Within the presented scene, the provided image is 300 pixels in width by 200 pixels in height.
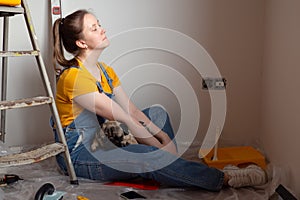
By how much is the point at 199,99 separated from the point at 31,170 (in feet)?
3.15

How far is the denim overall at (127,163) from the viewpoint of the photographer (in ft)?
5.18

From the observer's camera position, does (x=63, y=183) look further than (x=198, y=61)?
No

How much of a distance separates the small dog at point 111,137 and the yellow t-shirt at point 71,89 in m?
Answer: 0.14

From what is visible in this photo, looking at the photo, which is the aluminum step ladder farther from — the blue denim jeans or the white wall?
the white wall

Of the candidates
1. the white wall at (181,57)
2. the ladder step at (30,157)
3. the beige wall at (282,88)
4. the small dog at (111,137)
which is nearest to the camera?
the ladder step at (30,157)

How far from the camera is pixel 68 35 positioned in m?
1.79

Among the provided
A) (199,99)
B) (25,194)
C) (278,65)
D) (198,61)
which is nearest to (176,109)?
(199,99)

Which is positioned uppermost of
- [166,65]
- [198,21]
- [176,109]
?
[198,21]

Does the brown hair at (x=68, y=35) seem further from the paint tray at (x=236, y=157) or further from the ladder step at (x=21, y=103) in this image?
the paint tray at (x=236, y=157)

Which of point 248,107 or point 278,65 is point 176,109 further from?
point 278,65

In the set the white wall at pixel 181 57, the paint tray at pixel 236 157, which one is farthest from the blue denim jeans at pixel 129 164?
the white wall at pixel 181 57

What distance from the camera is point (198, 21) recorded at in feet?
7.03

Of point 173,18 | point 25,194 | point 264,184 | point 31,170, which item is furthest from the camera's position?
point 173,18

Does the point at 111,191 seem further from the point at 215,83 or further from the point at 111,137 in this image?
the point at 215,83
